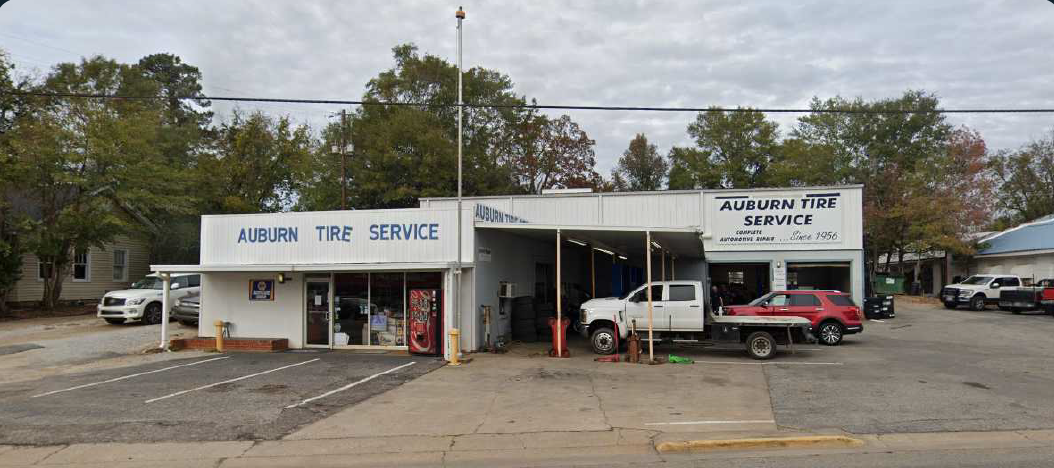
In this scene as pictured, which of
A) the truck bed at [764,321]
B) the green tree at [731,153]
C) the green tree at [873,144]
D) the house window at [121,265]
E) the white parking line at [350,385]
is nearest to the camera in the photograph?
the white parking line at [350,385]

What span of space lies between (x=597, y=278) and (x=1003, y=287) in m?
18.2

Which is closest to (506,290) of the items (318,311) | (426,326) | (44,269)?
(426,326)

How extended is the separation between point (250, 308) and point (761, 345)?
43.7ft

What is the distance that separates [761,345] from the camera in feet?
53.3

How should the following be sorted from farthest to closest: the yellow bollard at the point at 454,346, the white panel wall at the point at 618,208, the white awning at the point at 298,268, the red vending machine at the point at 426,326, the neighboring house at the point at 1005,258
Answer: the neighboring house at the point at 1005,258
the white panel wall at the point at 618,208
the red vending machine at the point at 426,326
the white awning at the point at 298,268
the yellow bollard at the point at 454,346

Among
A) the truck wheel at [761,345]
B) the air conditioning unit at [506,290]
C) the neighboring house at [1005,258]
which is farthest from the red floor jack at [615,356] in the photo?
the neighboring house at [1005,258]

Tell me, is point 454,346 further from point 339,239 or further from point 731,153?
point 731,153

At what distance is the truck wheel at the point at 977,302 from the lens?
31.6 m

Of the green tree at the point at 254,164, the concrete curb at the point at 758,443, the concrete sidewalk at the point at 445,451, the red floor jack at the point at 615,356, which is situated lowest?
the concrete sidewalk at the point at 445,451

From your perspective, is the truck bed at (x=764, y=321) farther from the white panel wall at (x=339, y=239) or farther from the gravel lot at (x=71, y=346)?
the gravel lot at (x=71, y=346)

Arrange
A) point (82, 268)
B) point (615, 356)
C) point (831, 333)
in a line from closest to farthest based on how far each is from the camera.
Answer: point (615, 356) → point (831, 333) → point (82, 268)

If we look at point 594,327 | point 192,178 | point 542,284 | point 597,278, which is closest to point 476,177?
point 597,278

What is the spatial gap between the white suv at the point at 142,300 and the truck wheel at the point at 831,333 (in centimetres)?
2048

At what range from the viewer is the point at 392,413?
10062mm
